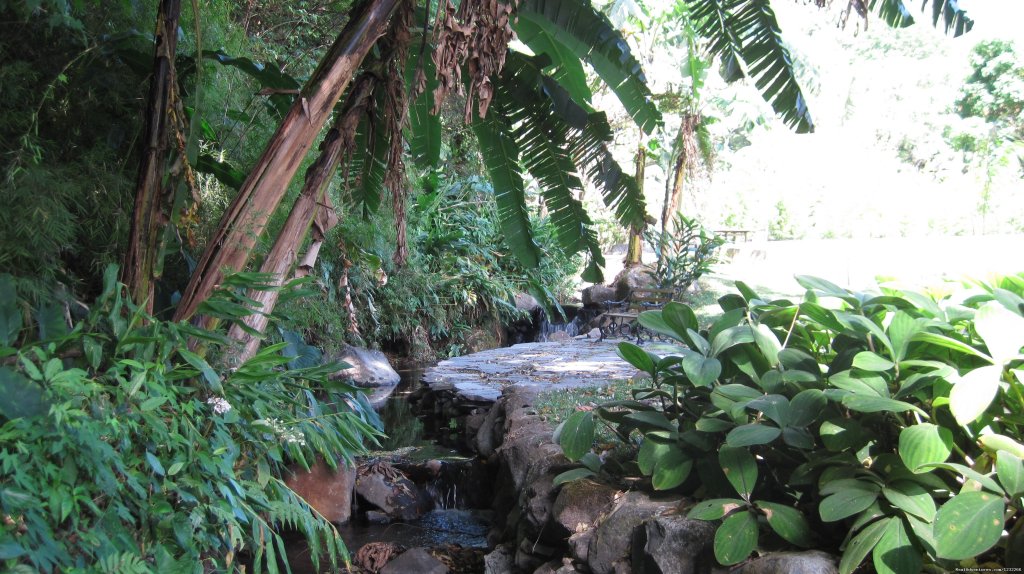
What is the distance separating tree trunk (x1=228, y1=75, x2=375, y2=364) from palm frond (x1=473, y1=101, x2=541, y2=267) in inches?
29.6

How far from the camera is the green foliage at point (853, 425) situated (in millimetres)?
1958

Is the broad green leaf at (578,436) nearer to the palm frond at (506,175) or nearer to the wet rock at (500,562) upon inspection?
the wet rock at (500,562)

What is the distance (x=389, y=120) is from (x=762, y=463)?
1.96 metres

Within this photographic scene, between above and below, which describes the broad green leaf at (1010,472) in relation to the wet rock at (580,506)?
above

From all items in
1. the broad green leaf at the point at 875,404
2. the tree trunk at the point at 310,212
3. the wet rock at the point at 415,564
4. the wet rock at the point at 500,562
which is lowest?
the wet rock at the point at 415,564

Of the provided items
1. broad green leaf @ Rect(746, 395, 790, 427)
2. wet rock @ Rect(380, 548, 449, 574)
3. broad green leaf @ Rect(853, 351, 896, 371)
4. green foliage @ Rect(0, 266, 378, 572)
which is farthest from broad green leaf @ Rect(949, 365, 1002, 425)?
wet rock @ Rect(380, 548, 449, 574)

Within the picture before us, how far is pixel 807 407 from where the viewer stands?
2.28 meters

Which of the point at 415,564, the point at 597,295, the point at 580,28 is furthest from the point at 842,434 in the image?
the point at 597,295

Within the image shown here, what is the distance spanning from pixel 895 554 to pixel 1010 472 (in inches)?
14.8

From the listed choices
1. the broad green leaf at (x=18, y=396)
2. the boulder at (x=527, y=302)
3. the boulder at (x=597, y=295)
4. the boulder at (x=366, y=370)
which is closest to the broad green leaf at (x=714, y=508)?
the broad green leaf at (x=18, y=396)

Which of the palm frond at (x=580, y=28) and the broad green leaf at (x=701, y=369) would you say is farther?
the palm frond at (x=580, y=28)

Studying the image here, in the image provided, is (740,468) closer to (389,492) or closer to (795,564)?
(795,564)

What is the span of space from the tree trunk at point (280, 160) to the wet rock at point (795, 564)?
201 centimetres

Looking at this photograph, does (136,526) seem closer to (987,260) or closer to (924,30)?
(987,260)
